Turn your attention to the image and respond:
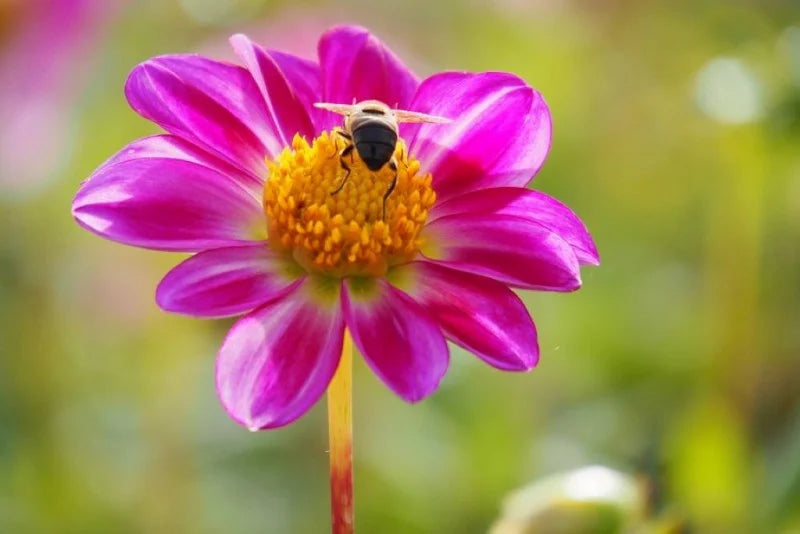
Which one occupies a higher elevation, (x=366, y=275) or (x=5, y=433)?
(x=366, y=275)

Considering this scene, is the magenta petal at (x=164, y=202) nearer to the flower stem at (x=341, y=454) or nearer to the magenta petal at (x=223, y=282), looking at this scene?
the magenta petal at (x=223, y=282)

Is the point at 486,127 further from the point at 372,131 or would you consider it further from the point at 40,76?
the point at 40,76

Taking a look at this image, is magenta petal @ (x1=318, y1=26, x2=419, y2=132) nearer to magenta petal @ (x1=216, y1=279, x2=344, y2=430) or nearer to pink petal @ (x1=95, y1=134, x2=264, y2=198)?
pink petal @ (x1=95, y1=134, x2=264, y2=198)

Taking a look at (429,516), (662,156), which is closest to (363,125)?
(429,516)

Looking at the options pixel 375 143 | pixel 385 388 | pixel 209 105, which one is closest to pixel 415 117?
pixel 375 143

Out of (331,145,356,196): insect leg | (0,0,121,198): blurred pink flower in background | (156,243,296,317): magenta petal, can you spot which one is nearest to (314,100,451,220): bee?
(331,145,356,196): insect leg

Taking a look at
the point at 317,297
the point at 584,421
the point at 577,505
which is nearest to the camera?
the point at 317,297

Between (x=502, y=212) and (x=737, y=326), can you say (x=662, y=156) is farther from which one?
(x=502, y=212)

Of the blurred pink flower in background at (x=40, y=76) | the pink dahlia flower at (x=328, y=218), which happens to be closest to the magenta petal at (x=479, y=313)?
the pink dahlia flower at (x=328, y=218)
